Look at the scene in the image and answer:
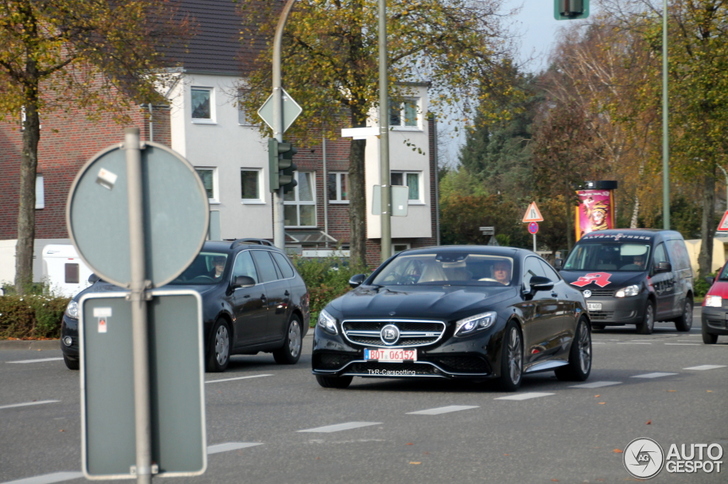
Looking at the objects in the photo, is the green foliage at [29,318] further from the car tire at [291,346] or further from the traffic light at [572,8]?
the traffic light at [572,8]

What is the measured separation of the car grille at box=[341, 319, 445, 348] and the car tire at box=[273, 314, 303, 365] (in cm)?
474

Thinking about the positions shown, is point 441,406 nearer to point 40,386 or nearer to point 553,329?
point 553,329

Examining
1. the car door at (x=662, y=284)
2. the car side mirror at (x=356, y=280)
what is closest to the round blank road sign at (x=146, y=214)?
the car side mirror at (x=356, y=280)

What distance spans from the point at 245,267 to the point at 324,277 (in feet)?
37.7

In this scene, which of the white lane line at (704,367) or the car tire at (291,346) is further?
the car tire at (291,346)

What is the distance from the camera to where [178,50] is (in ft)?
154

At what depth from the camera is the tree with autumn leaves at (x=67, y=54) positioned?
22.6 m

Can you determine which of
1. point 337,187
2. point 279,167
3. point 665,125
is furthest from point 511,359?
point 337,187

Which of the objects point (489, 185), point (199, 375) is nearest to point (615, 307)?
point (199, 375)

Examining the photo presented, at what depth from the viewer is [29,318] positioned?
1984 centimetres

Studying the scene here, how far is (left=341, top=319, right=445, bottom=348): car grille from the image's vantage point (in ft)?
37.1

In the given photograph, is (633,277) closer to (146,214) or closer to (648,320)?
(648,320)

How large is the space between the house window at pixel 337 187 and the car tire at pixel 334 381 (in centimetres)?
3978

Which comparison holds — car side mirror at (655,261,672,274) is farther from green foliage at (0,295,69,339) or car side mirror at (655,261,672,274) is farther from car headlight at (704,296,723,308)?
green foliage at (0,295,69,339)
